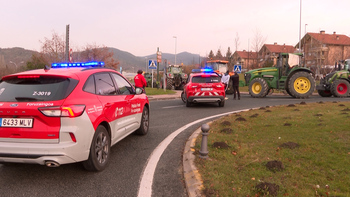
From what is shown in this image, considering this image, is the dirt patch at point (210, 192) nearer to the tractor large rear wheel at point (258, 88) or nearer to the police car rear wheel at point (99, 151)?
the police car rear wheel at point (99, 151)

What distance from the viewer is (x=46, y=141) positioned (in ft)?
10.7

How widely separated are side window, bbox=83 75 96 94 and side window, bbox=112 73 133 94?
891 millimetres

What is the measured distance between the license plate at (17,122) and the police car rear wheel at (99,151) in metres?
0.85

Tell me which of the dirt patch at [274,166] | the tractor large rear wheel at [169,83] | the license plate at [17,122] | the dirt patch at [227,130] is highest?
the tractor large rear wheel at [169,83]

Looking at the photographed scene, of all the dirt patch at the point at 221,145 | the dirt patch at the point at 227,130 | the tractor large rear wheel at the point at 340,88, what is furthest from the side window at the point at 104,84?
the tractor large rear wheel at the point at 340,88

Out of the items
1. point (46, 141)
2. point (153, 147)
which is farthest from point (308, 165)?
point (46, 141)

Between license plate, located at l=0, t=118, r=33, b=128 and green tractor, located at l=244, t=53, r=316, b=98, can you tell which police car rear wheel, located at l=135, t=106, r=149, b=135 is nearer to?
license plate, located at l=0, t=118, r=33, b=128

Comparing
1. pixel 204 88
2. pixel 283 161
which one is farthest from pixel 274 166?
pixel 204 88

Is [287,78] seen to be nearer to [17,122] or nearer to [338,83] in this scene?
[338,83]

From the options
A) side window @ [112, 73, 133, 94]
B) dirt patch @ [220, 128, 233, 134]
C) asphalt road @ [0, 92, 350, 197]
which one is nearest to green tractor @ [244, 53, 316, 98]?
dirt patch @ [220, 128, 233, 134]

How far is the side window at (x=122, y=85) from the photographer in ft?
16.4

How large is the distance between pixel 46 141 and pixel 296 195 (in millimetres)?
3143

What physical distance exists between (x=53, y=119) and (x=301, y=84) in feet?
53.3

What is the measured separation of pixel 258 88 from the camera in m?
17.4
